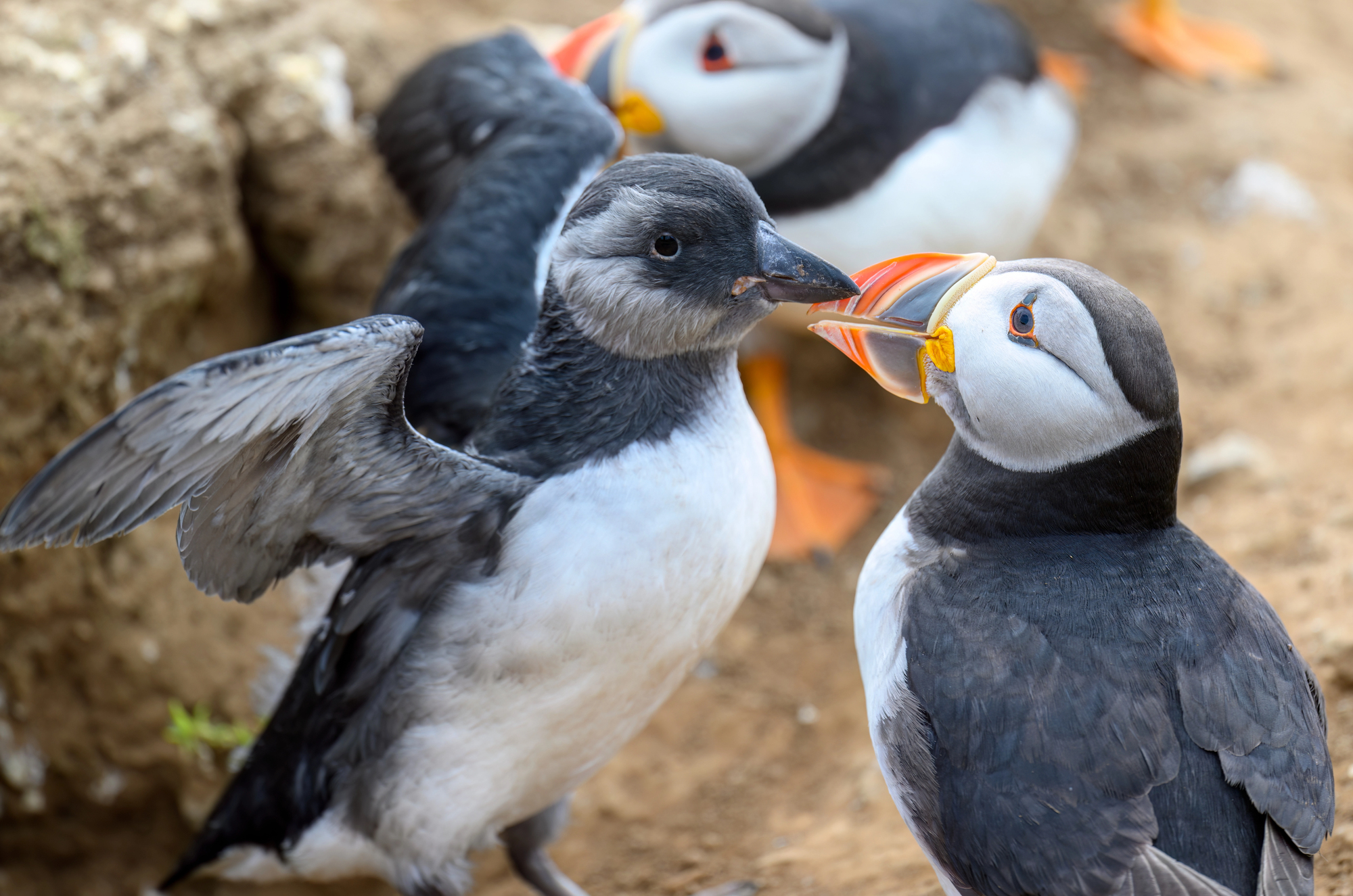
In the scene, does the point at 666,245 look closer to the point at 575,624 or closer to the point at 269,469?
the point at 575,624

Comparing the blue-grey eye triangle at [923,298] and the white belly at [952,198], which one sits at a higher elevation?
the blue-grey eye triangle at [923,298]

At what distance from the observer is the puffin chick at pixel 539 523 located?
2.72 metres

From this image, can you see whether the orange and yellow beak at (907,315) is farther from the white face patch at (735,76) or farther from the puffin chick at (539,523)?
the white face patch at (735,76)

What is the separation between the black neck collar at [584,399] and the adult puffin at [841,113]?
167 cm

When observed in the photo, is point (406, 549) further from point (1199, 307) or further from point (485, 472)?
point (1199, 307)

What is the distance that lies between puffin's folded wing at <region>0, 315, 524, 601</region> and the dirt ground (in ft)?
4.93

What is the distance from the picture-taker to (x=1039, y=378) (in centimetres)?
249

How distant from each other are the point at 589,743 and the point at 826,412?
9.84ft

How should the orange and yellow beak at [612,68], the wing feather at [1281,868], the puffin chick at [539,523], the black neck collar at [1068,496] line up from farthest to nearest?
the orange and yellow beak at [612,68] < the puffin chick at [539,523] < the black neck collar at [1068,496] < the wing feather at [1281,868]

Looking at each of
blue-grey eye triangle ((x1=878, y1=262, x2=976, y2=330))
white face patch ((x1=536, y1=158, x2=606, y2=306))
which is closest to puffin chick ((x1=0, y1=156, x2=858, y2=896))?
blue-grey eye triangle ((x1=878, y1=262, x2=976, y2=330))

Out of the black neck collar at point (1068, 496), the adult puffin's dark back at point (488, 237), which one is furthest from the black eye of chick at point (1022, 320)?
Answer: the adult puffin's dark back at point (488, 237)

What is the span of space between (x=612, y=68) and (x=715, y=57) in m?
0.37

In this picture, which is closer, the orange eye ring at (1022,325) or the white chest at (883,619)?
the orange eye ring at (1022,325)

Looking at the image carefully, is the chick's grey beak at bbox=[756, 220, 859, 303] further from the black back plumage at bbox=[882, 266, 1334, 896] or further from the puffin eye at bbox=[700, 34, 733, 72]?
the puffin eye at bbox=[700, 34, 733, 72]
